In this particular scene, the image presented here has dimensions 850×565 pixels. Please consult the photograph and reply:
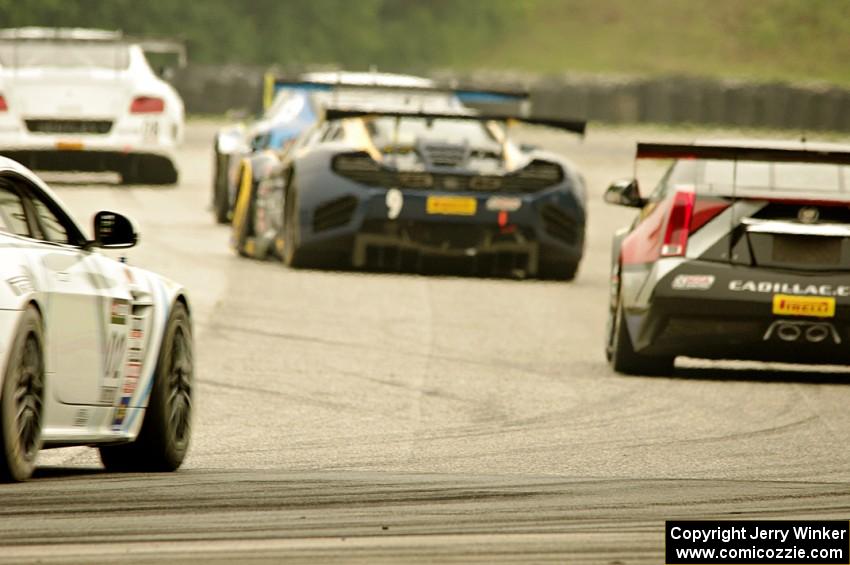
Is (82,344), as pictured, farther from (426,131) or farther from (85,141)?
(85,141)

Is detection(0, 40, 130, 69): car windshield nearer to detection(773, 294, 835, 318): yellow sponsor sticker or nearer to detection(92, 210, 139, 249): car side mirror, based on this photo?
detection(773, 294, 835, 318): yellow sponsor sticker

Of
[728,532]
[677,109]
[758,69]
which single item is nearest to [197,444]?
[728,532]

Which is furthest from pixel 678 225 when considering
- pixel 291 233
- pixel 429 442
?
pixel 291 233

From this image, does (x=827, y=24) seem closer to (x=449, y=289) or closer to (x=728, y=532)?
(x=449, y=289)

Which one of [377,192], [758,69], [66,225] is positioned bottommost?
[758,69]

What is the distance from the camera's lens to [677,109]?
49094 mm

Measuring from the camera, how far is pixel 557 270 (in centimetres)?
1825

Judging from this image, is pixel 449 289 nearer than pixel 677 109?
Yes

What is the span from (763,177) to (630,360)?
50.7 inches

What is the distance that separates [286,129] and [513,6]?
197 feet

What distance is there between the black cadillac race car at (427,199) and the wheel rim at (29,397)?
10.3m

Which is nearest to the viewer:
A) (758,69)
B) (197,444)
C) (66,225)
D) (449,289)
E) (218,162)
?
(66,225)

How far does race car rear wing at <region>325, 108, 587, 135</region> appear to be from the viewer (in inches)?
685

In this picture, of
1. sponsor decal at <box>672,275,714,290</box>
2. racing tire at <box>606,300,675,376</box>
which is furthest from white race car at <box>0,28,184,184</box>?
sponsor decal at <box>672,275,714,290</box>
